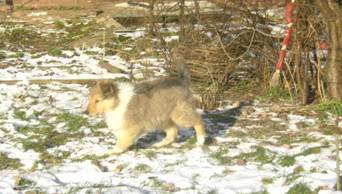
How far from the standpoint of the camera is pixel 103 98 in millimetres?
6703

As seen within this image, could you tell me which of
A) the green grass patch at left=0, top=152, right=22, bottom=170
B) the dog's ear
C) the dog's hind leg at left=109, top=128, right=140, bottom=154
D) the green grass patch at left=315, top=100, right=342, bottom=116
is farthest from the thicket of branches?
the green grass patch at left=0, top=152, right=22, bottom=170

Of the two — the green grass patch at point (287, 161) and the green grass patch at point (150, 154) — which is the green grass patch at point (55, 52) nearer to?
the green grass patch at point (150, 154)

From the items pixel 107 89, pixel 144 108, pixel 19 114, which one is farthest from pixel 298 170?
pixel 19 114

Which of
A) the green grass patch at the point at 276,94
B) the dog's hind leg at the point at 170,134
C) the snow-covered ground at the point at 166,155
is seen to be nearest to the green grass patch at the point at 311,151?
the snow-covered ground at the point at 166,155

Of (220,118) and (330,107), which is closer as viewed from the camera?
(220,118)

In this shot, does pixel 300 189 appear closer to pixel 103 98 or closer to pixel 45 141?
pixel 103 98

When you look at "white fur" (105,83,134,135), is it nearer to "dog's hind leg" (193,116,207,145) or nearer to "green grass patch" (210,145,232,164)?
"dog's hind leg" (193,116,207,145)

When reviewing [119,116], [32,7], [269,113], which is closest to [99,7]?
[32,7]

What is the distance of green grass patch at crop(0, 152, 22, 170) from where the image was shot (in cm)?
650

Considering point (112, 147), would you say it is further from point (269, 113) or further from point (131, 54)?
point (131, 54)

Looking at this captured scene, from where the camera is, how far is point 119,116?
6.74 m

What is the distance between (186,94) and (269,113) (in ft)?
5.59

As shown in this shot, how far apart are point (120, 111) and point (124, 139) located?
0.30 m

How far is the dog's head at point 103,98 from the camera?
6.70 m
